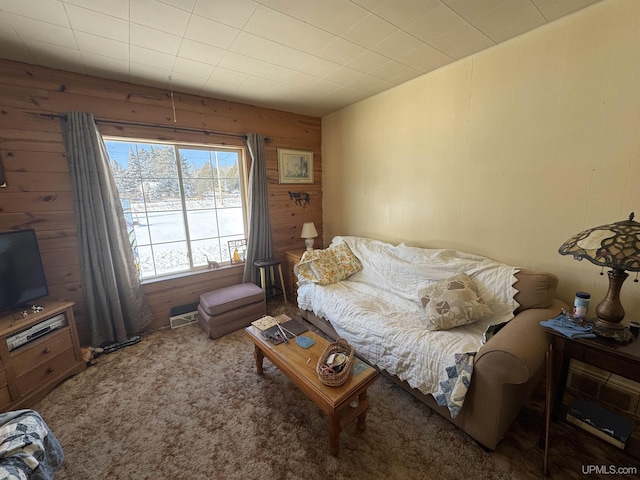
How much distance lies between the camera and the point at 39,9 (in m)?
1.45

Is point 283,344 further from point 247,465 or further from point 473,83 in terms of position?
point 473,83

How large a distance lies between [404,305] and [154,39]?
2.77m

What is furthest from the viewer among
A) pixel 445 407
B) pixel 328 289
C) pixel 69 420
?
pixel 328 289

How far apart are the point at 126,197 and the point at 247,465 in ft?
8.57

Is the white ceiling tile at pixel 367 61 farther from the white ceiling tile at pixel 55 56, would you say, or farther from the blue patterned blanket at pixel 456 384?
the blue patterned blanket at pixel 456 384

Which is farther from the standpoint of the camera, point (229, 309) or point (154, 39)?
point (229, 309)

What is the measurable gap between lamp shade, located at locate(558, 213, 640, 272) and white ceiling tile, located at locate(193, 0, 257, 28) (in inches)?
86.5

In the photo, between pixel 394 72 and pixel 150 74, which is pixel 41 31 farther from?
pixel 394 72

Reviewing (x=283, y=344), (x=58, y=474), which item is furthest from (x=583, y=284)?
(x=58, y=474)

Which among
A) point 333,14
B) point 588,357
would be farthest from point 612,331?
point 333,14

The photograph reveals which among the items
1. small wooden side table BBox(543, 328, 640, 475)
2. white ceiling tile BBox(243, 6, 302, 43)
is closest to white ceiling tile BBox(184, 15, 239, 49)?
white ceiling tile BBox(243, 6, 302, 43)

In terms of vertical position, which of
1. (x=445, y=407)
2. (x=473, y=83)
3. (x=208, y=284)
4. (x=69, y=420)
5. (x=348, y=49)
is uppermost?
(x=348, y=49)

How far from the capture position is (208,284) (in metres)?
3.09

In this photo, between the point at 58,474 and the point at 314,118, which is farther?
the point at 314,118
